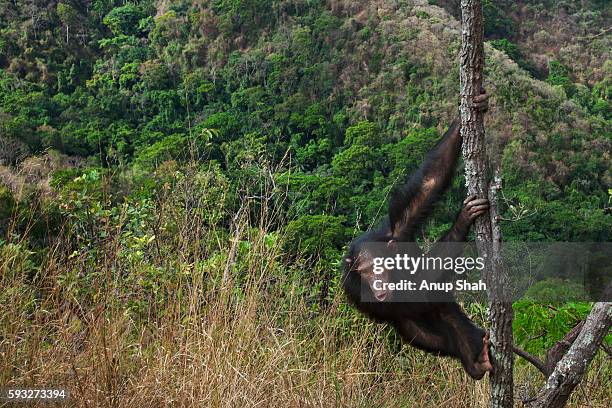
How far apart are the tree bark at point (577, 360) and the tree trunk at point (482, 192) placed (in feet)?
0.42

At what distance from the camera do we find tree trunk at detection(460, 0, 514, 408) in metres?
2.18

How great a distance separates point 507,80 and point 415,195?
3018 cm

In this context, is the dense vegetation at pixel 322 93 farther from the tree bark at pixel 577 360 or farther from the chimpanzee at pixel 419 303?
the tree bark at pixel 577 360

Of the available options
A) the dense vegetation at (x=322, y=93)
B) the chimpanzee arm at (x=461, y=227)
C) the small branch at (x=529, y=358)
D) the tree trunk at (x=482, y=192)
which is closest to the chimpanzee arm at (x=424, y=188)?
the chimpanzee arm at (x=461, y=227)

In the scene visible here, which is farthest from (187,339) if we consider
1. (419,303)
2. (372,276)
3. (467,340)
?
(467,340)

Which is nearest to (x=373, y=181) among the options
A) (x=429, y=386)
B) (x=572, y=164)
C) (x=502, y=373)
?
(x=572, y=164)

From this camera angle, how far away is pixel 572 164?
28.5 meters

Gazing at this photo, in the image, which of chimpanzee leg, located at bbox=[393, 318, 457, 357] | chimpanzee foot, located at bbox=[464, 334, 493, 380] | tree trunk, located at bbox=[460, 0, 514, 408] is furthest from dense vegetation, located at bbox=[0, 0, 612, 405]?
tree trunk, located at bbox=[460, 0, 514, 408]

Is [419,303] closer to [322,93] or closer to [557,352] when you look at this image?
[557,352]

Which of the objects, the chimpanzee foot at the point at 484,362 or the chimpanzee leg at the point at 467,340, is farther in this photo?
the chimpanzee leg at the point at 467,340

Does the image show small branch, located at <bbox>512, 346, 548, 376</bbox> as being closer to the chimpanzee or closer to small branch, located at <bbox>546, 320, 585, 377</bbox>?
small branch, located at <bbox>546, 320, 585, 377</bbox>

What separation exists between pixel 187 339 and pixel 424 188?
121 cm

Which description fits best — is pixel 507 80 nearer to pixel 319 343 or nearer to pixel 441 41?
pixel 441 41

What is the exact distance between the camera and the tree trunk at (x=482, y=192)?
7.15 feet
